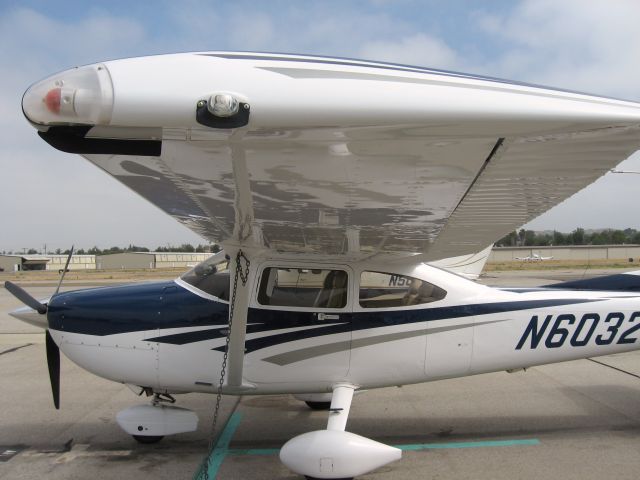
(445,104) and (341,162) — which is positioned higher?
(445,104)

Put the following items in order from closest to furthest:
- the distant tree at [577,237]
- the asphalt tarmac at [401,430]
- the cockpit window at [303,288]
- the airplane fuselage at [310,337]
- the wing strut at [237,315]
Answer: the wing strut at [237,315] < the asphalt tarmac at [401,430] < the airplane fuselage at [310,337] < the cockpit window at [303,288] < the distant tree at [577,237]

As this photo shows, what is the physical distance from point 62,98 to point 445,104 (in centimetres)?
130

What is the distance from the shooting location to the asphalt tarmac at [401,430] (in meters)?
4.01

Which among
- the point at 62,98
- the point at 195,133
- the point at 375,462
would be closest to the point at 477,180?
the point at 195,133

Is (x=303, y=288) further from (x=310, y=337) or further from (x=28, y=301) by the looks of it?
(x=28, y=301)

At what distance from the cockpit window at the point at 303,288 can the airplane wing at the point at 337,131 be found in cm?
178

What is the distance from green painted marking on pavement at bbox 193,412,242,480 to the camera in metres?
3.89

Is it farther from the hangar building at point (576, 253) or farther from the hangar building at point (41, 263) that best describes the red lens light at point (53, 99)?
the hangar building at point (41, 263)

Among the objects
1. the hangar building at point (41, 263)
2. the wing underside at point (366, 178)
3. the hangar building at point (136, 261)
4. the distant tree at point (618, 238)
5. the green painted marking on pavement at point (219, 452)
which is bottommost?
the hangar building at point (41, 263)

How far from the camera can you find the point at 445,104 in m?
1.74

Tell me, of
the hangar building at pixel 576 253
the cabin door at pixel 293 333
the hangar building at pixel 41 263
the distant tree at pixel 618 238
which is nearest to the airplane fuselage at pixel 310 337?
the cabin door at pixel 293 333

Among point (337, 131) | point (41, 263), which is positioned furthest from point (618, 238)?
point (337, 131)

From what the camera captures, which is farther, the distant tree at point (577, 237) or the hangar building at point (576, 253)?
the distant tree at point (577, 237)

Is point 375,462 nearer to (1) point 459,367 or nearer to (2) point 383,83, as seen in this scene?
(1) point 459,367
